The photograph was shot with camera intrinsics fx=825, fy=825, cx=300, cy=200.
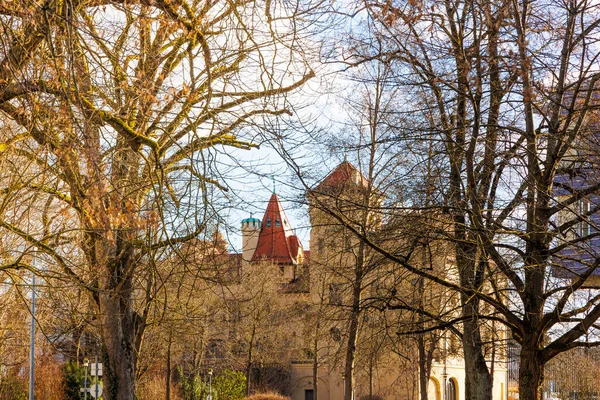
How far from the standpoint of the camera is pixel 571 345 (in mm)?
11016

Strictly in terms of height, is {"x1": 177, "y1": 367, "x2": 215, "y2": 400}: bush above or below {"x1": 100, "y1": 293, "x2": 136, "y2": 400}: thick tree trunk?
below

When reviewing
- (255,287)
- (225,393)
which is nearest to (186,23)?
(255,287)

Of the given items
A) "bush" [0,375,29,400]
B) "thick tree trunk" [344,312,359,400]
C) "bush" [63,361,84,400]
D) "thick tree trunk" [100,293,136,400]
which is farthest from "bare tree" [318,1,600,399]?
"bush" [63,361,84,400]

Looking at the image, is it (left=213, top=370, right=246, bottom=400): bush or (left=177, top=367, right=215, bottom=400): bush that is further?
(left=213, top=370, right=246, bottom=400): bush

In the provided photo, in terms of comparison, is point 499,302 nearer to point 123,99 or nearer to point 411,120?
point 411,120

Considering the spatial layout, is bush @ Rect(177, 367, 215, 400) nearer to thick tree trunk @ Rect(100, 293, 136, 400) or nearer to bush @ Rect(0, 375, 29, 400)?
bush @ Rect(0, 375, 29, 400)

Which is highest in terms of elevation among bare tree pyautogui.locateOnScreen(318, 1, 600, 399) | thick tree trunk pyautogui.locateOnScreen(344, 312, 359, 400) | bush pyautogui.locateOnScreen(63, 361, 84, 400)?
bare tree pyautogui.locateOnScreen(318, 1, 600, 399)

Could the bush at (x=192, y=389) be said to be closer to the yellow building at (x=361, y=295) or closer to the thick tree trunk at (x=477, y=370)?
the yellow building at (x=361, y=295)

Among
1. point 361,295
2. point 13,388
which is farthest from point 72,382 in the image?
point 361,295

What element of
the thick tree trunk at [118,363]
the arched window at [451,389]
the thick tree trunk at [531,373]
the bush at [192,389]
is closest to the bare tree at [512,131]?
the thick tree trunk at [531,373]

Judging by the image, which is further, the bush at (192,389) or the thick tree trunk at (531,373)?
the bush at (192,389)

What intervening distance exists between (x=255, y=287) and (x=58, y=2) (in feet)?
127

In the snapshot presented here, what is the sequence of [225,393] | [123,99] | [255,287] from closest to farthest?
[123,99]
[255,287]
[225,393]

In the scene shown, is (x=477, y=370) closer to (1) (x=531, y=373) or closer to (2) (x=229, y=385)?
(1) (x=531, y=373)
